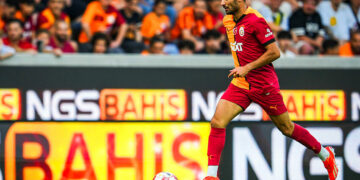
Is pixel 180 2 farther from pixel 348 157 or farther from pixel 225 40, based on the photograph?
pixel 348 157

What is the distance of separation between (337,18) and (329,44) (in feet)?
4.45

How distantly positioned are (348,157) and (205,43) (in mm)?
3038

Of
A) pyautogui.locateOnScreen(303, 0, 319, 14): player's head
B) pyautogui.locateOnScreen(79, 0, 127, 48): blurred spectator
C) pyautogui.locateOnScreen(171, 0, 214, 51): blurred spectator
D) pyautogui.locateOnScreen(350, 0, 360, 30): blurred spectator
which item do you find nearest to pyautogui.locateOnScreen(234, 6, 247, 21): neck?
pyautogui.locateOnScreen(79, 0, 127, 48): blurred spectator

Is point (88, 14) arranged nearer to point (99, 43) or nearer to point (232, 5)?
point (99, 43)

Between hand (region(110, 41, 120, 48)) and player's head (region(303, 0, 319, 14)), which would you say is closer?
hand (region(110, 41, 120, 48))

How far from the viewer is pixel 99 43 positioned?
951 cm

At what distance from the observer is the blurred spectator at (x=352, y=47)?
10.5 meters

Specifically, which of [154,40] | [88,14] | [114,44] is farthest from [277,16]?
[88,14]

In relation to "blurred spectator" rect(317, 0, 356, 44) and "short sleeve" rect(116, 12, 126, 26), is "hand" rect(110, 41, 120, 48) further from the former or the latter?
"blurred spectator" rect(317, 0, 356, 44)

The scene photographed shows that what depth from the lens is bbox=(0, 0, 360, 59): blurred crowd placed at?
9.63m

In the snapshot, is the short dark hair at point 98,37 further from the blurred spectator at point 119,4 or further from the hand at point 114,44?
the blurred spectator at point 119,4

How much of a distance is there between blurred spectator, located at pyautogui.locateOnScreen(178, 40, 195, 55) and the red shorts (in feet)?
9.55


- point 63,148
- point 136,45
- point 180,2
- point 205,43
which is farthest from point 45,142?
point 180,2

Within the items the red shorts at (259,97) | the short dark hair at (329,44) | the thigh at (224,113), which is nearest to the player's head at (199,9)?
the short dark hair at (329,44)
